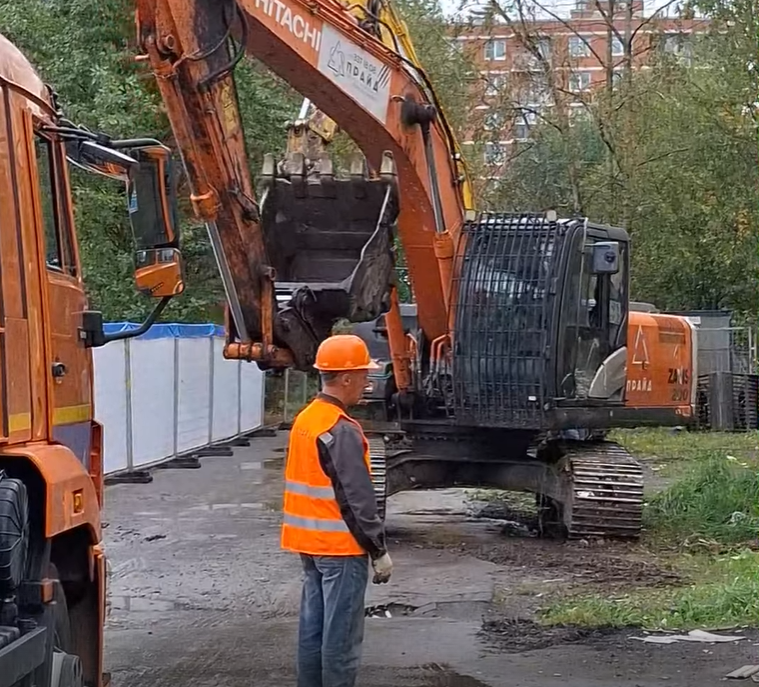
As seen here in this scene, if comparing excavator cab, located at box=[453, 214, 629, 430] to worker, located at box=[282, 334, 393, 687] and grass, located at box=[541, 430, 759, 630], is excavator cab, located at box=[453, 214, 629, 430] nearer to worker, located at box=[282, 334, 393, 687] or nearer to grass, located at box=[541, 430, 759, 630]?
grass, located at box=[541, 430, 759, 630]

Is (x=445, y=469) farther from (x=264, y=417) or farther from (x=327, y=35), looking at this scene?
(x=264, y=417)

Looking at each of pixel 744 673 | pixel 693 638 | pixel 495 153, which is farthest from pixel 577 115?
pixel 744 673

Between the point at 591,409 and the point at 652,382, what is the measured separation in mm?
1544

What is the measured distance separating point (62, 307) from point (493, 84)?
2764cm

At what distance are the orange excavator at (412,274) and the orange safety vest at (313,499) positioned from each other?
2644 millimetres

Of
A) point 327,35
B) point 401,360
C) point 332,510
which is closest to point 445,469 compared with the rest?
point 401,360

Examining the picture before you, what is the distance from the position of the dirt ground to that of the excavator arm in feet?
6.09

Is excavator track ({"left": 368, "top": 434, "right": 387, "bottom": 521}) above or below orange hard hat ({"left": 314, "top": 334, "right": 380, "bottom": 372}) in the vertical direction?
below

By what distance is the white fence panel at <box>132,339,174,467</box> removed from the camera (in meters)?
17.9

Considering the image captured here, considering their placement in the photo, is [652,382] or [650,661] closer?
[650,661]

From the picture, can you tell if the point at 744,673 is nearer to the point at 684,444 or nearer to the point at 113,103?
the point at 684,444

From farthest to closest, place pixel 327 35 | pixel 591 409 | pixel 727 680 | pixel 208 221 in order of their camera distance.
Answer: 1. pixel 591 409
2. pixel 327 35
3. pixel 208 221
4. pixel 727 680

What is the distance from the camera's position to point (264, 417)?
26.2 meters

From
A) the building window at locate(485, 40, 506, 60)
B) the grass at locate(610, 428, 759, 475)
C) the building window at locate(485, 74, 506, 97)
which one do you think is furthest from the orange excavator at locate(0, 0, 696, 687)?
the building window at locate(485, 40, 506, 60)
